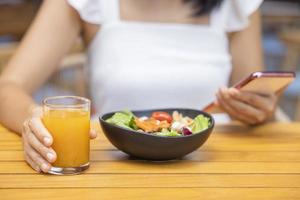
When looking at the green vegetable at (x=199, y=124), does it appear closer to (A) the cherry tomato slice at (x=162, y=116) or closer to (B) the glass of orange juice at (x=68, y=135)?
(A) the cherry tomato slice at (x=162, y=116)

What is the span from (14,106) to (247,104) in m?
0.56

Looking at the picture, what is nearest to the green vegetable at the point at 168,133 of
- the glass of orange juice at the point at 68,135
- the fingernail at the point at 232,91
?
the glass of orange juice at the point at 68,135

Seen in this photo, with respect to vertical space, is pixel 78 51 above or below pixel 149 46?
below

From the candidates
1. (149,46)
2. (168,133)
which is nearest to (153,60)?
(149,46)

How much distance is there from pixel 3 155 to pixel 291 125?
73 centimetres

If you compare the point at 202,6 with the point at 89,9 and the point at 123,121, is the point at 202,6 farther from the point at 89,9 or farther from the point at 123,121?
the point at 123,121

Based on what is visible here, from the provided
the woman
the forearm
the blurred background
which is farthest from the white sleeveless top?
the blurred background

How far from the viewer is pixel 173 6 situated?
175 centimetres

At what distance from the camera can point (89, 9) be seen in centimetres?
164

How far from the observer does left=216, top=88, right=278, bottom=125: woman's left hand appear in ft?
4.29

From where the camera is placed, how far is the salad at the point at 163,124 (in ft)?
3.50

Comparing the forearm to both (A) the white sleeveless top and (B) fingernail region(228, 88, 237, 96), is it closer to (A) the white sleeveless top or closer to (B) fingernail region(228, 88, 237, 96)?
(A) the white sleeveless top

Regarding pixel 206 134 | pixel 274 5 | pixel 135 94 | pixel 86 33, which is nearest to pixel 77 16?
pixel 86 33

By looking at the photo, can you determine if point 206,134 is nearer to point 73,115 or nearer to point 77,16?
point 73,115
